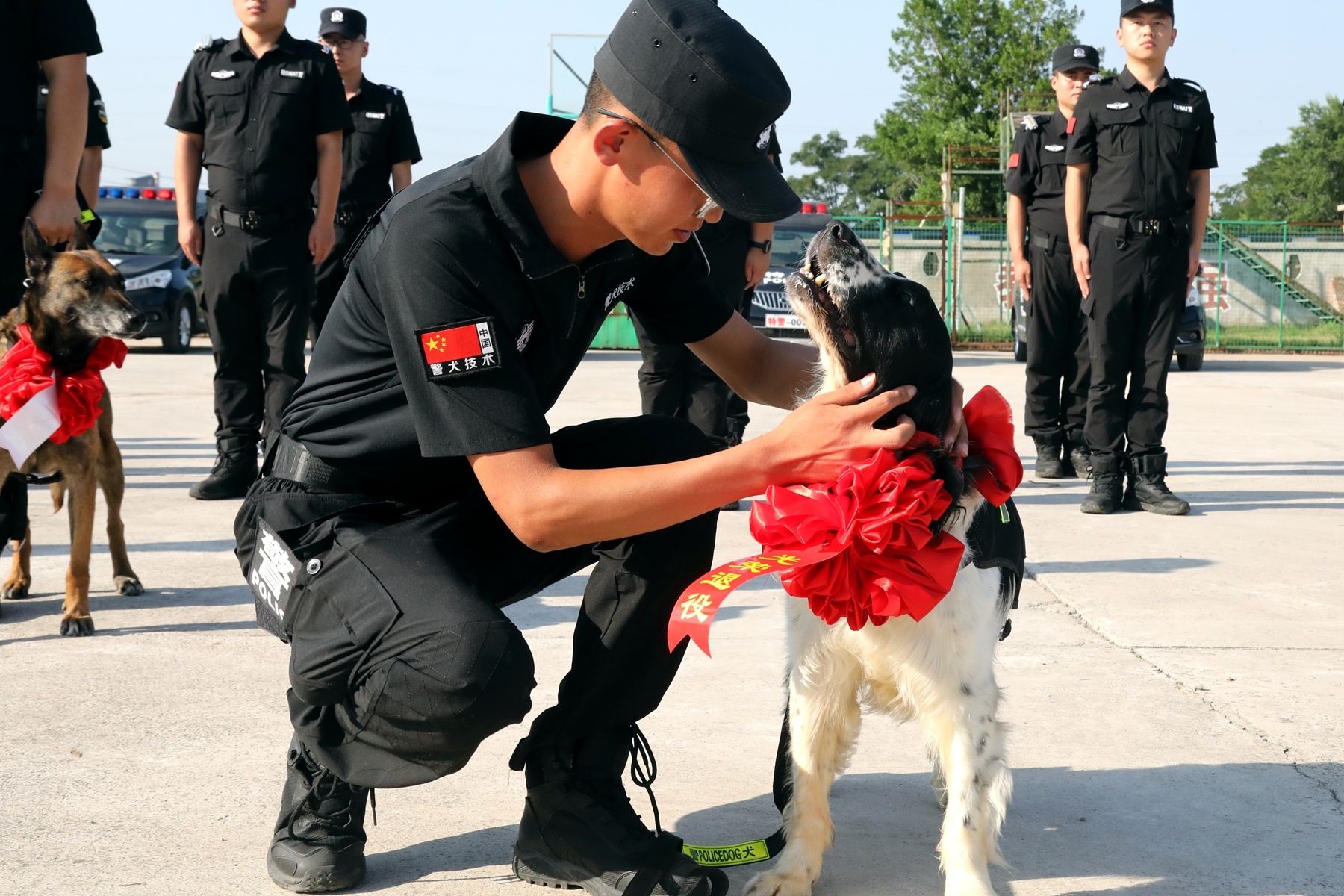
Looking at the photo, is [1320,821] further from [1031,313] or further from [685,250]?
[1031,313]

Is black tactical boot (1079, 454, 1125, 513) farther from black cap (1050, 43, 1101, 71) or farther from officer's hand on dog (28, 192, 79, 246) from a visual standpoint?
officer's hand on dog (28, 192, 79, 246)

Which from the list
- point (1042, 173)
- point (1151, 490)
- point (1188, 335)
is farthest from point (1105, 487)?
point (1188, 335)

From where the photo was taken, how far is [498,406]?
6.93 ft

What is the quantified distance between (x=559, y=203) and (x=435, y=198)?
0.23 m

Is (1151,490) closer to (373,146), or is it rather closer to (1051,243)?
(1051,243)

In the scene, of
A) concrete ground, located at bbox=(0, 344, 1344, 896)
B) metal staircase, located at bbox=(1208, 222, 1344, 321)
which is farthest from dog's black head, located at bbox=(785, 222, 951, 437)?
metal staircase, located at bbox=(1208, 222, 1344, 321)

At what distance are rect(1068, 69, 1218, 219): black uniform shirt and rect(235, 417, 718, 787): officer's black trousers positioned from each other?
4146 mm

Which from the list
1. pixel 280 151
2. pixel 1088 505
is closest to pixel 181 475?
pixel 280 151

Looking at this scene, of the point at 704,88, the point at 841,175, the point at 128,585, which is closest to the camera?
the point at 704,88

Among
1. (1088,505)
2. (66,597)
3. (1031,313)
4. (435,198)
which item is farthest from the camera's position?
(1031,313)

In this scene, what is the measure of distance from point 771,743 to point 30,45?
2771 mm

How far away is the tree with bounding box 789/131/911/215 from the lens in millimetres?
87875

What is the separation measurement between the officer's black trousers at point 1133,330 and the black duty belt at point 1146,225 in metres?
0.02

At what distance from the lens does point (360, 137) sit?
7.60 m
